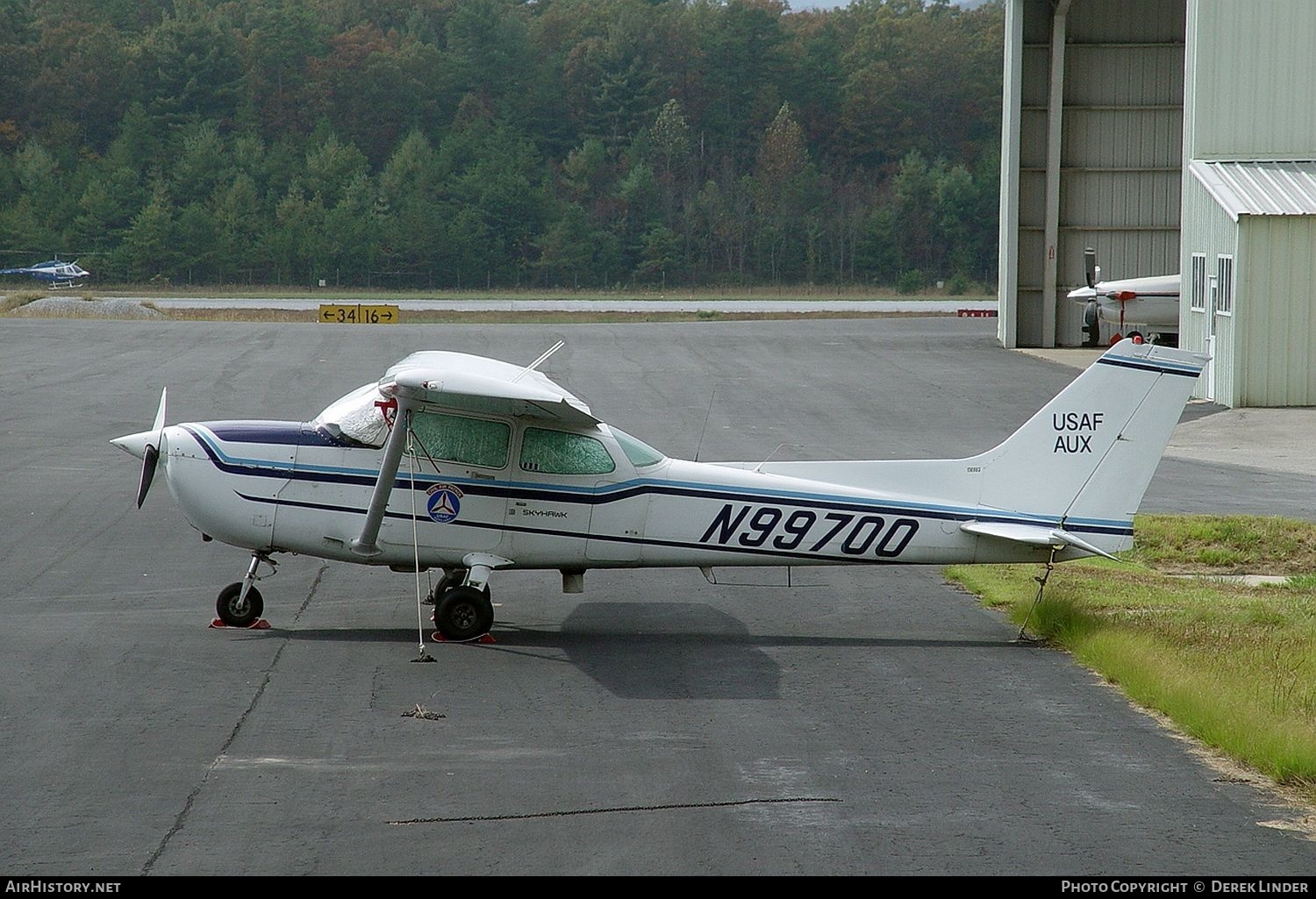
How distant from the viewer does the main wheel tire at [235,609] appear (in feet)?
36.9

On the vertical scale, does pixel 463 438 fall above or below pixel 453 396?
below

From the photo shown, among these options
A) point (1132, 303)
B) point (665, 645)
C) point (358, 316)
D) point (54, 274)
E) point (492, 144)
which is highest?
point (492, 144)

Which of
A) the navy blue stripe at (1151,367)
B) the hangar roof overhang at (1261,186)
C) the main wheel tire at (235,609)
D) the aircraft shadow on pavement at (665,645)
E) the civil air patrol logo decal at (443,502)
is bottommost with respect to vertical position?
the aircraft shadow on pavement at (665,645)

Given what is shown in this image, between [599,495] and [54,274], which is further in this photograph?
[54,274]

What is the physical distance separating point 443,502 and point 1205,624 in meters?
6.08

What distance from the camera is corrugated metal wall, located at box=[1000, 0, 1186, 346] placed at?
39531 mm

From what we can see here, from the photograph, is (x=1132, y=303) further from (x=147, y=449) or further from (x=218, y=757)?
(x=218, y=757)

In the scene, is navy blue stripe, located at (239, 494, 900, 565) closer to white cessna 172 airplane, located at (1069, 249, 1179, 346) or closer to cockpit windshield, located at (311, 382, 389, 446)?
cockpit windshield, located at (311, 382, 389, 446)

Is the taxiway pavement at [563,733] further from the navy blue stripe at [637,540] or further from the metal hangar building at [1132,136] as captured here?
the metal hangar building at [1132,136]

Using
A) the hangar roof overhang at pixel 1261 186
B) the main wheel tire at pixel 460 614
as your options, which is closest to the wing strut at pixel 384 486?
the main wheel tire at pixel 460 614

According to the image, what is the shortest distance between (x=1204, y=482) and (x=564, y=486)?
39.5ft

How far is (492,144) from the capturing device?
9362 cm

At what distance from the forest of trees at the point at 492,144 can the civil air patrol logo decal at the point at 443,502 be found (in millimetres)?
77391

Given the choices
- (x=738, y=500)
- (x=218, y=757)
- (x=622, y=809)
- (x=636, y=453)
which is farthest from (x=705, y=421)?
(x=622, y=809)
